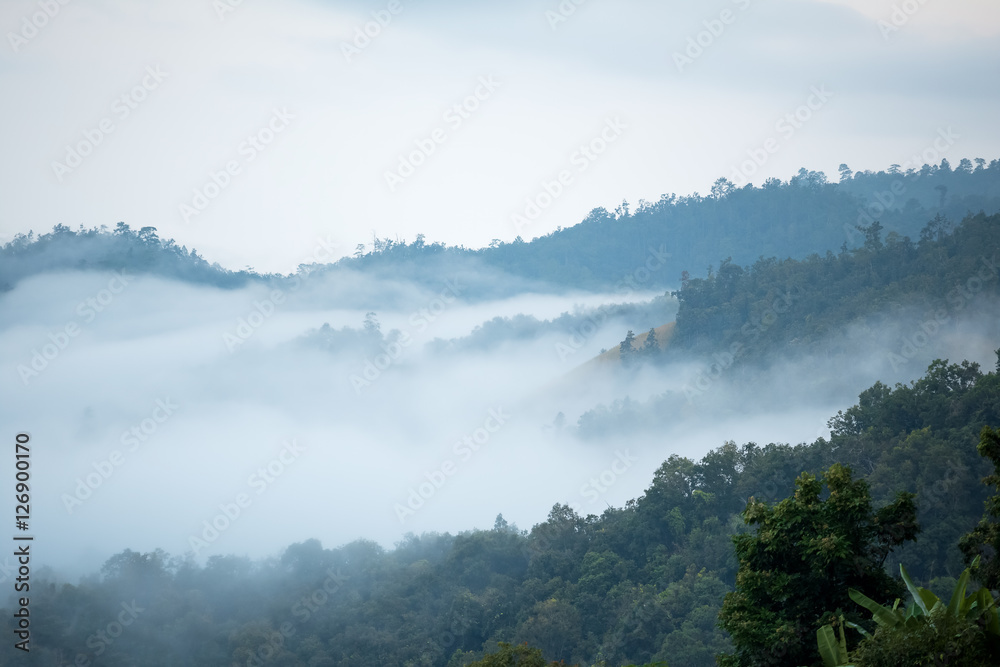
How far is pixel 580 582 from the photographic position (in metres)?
47.1

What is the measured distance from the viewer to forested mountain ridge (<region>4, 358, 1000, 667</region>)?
40.8m

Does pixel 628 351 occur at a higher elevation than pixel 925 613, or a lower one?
higher

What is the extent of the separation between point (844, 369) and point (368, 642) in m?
45.5

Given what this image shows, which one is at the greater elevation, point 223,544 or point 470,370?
point 470,370

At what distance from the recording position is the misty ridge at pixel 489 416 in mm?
46719

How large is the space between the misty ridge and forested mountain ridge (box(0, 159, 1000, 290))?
50cm

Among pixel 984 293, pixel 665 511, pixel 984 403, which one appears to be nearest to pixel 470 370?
pixel 984 293

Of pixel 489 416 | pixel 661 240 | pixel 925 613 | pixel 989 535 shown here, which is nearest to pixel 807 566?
pixel 989 535

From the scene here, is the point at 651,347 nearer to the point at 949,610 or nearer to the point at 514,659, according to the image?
the point at 514,659

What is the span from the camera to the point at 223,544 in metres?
81.9

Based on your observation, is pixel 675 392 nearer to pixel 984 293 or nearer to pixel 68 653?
pixel 984 293

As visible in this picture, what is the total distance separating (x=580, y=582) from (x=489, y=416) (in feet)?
253

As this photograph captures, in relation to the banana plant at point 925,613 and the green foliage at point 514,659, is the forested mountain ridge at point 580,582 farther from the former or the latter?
the banana plant at point 925,613

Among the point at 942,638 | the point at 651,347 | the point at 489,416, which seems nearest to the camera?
the point at 942,638
